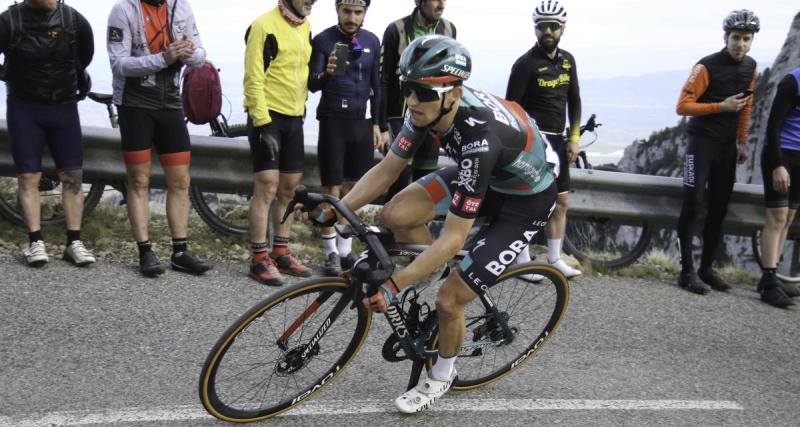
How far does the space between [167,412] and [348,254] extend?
3.16 meters

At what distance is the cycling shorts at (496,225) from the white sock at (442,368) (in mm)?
479

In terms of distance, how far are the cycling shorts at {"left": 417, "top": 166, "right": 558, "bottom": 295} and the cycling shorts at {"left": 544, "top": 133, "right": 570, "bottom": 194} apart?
8.75 feet

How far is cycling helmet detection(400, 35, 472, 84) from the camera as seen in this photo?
3.92 meters

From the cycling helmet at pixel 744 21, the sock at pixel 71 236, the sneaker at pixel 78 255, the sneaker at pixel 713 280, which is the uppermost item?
the cycling helmet at pixel 744 21

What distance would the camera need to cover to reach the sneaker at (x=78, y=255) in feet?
21.0

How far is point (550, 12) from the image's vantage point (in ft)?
23.1

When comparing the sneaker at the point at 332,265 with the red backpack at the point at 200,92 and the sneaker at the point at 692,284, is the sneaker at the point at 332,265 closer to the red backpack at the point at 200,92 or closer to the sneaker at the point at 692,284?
the red backpack at the point at 200,92

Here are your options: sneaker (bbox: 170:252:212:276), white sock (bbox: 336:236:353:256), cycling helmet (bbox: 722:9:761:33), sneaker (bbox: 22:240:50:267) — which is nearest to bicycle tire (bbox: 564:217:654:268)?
cycling helmet (bbox: 722:9:761:33)

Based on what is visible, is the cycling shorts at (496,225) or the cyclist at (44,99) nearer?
the cycling shorts at (496,225)

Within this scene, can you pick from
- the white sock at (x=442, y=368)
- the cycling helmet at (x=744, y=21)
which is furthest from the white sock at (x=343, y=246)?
the cycling helmet at (x=744, y=21)

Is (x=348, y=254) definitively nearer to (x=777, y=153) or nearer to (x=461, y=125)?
(x=461, y=125)

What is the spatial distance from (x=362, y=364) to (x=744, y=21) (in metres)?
4.74

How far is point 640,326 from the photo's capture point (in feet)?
21.2

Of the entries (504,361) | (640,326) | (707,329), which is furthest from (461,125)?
(707,329)
